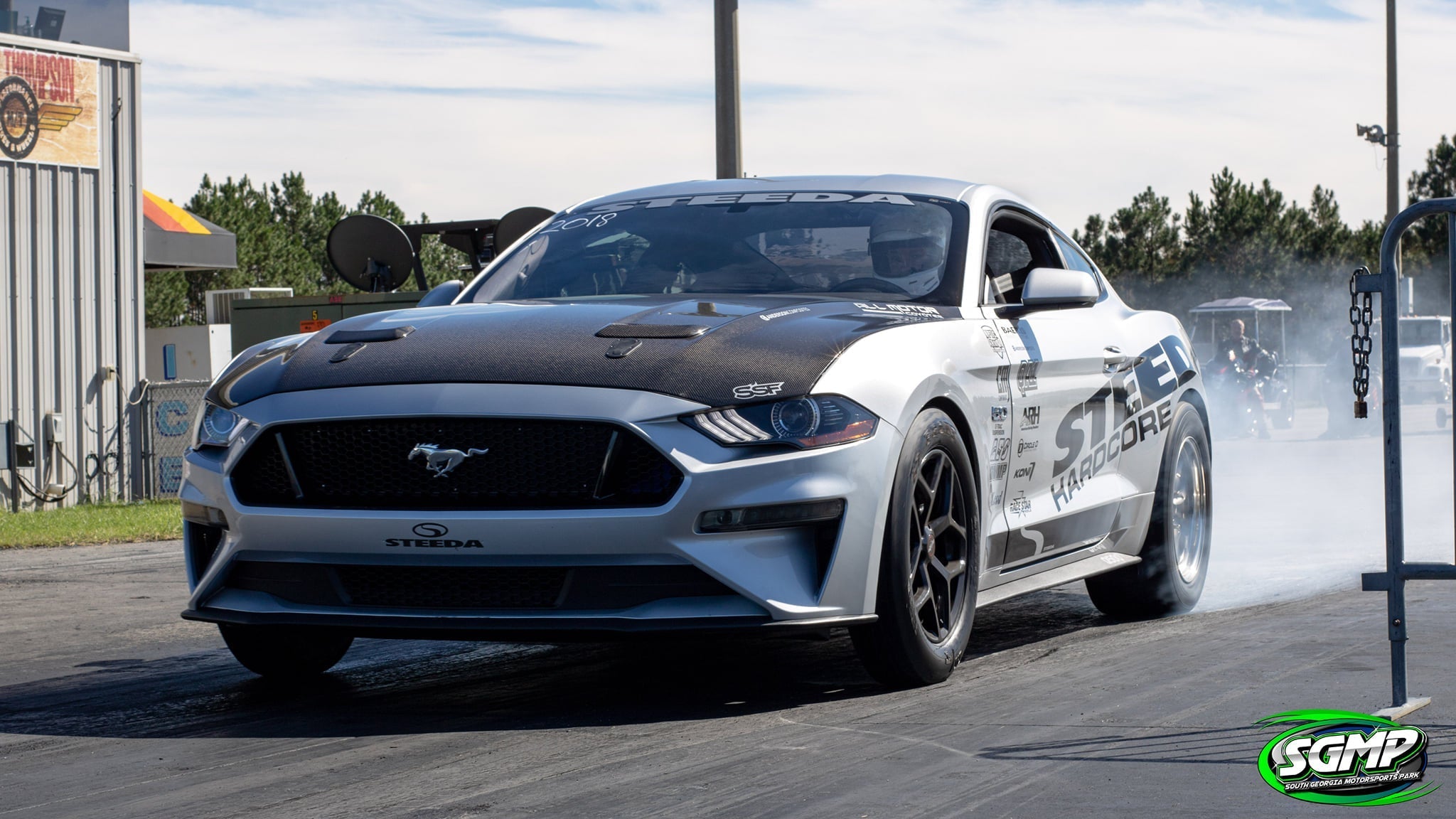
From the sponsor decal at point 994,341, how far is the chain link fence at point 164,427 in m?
14.1

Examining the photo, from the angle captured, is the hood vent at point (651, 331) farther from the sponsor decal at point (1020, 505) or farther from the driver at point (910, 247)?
the sponsor decal at point (1020, 505)

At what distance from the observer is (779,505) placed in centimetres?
478

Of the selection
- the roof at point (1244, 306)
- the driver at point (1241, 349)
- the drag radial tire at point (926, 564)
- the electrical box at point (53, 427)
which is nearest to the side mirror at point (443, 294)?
the drag radial tire at point (926, 564)

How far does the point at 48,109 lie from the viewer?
18.0 m

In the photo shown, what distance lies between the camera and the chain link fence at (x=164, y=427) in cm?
1869

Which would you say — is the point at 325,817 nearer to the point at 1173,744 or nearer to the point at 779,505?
the point at 779,505

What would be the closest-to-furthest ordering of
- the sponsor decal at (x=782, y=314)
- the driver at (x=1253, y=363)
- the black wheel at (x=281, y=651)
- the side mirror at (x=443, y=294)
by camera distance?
the sponsor decal at (x=782, y=314), the black wheel at (x=281, y=651), the side mirror at (x=443, y=294), the driver at (x=1253, y=363)

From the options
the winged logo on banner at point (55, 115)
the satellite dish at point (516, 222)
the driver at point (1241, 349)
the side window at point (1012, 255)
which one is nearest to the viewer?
the side window at point (1012, 255)

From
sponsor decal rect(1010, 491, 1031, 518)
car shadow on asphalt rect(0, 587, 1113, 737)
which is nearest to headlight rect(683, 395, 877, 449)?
Answer: car shadow on asphalt rect(0, 587, 1113, 737)

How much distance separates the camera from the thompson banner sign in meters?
→ 17.6

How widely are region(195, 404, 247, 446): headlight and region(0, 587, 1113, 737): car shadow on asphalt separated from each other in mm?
785

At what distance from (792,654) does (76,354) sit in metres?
13.7

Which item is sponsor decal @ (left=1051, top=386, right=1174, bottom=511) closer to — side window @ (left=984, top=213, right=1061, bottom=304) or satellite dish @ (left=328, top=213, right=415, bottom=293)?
side window @ (left=984, top=213, right=1061, bottom=304)

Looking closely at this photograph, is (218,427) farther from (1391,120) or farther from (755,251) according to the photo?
(1391,120)
